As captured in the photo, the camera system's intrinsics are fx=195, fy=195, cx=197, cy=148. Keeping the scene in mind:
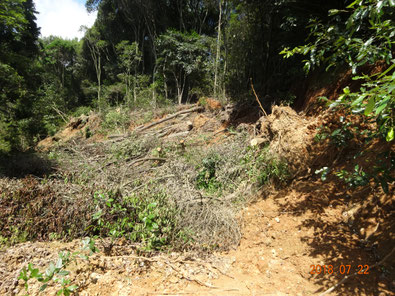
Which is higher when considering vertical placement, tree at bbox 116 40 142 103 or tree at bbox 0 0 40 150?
tree at bbox 116 40 142 103

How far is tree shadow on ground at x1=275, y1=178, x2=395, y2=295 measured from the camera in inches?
63.8

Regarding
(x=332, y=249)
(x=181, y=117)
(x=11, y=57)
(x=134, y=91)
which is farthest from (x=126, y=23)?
(x=332, y=249)

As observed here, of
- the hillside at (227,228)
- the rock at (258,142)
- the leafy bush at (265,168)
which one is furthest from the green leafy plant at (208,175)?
the rock at (258,142)

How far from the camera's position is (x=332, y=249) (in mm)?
1967

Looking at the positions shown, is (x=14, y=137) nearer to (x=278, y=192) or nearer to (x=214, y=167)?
(x=214, y=167)

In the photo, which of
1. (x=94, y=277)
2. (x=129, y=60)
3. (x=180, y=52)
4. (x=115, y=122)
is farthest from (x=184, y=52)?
(x=94, y=277)

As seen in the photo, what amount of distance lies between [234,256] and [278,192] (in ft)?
4.23

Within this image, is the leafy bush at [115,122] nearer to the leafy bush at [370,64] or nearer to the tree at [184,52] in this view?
the tree at [184,52]

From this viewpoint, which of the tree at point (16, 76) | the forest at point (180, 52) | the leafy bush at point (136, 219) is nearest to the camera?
the forest at point (180, 52)

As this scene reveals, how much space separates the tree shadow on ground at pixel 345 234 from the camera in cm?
162

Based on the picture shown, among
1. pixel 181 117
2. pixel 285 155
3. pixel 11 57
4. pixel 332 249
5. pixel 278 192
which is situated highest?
pixel 11 57

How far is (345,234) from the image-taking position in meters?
2.07
